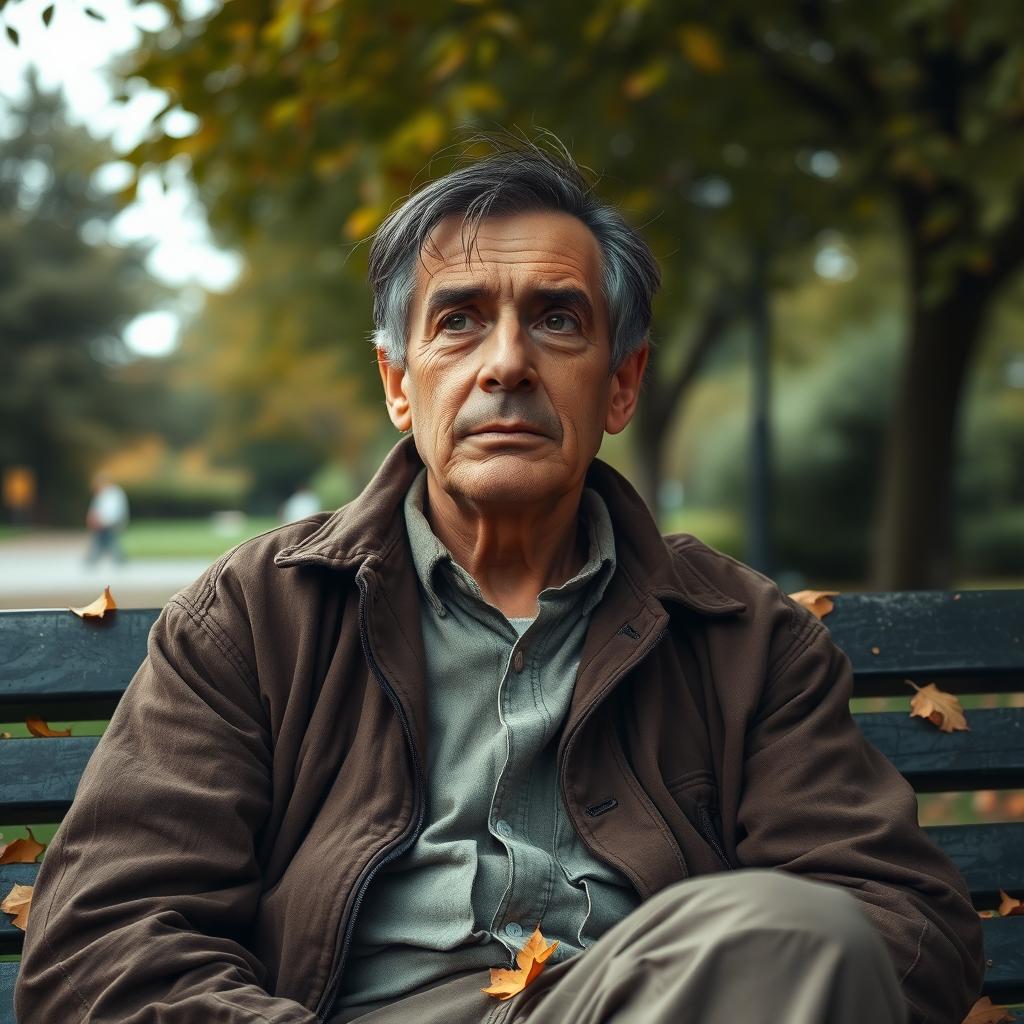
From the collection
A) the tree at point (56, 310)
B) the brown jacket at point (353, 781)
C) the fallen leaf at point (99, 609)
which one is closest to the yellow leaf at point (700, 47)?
the brown jacket at point (353, 781)

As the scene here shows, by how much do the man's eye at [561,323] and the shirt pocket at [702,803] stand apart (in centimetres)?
91

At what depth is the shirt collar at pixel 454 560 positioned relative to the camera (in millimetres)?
2975

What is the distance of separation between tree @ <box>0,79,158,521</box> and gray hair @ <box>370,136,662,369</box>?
165 feet

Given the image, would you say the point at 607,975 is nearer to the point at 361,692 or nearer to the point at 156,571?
the point at 361,692

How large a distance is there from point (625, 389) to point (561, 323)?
12.2 inches

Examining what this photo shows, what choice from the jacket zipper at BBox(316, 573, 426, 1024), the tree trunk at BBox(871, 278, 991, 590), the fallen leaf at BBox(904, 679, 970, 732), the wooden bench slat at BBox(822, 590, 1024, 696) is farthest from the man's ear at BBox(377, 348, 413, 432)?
the tree trunk at BBox(871, 278, 991, 590)

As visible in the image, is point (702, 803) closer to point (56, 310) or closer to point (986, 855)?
point (986, 855)

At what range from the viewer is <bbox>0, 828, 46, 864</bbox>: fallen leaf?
3186 millimetres

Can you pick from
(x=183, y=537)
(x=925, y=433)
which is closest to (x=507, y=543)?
(x=925, y=433)

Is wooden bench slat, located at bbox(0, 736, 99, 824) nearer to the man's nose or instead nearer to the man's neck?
the man's neck

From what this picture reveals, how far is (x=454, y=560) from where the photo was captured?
3016 millimetres

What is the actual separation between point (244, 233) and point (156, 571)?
19667 millimetres

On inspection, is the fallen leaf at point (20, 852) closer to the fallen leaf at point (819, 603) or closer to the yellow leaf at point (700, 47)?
the fallen leaf at point (819, 603)

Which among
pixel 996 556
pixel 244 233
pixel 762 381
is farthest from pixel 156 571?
pixel 244 233
